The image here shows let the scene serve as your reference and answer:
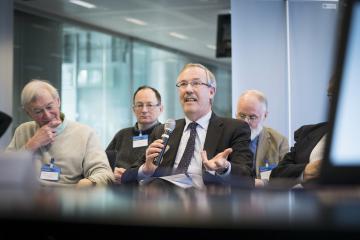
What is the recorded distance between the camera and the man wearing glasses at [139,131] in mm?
4340

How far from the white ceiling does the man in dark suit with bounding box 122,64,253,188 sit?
5.34 meters

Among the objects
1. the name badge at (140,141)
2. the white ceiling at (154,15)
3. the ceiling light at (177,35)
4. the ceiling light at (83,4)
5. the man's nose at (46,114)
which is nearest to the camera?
the man's nose at (46,114)

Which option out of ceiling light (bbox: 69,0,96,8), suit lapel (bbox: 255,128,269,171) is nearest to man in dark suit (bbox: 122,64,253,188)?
suit lapel (bbox: 255,128,269,171)

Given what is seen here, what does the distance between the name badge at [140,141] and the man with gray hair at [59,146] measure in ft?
3.07

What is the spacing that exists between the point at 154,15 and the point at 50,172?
21.3 ft

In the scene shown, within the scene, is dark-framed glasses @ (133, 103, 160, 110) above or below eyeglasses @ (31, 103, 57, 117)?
above

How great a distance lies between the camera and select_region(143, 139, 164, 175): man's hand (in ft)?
8.89

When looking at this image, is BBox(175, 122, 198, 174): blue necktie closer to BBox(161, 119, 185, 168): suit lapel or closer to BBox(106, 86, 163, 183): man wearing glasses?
BBox(161, 119, 185, 168): suit lapel

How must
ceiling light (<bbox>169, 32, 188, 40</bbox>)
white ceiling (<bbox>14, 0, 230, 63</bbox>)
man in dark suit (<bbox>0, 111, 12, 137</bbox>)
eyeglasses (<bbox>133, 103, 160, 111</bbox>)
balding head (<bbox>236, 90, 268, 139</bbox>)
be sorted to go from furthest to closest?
ceiling light (<bbox>169, 32, 188, 40</bbox>)
white ceiling (<bbox>14, 0, 230, 63</bbox>)
eyeglasses (<bbox>133, 103, 160, 111</bbox>)
balding head (<bbox>236, 90, 268, 139</bbox>)
man in dark suit (<bbox>0, 111, 12, 137</bbox>)

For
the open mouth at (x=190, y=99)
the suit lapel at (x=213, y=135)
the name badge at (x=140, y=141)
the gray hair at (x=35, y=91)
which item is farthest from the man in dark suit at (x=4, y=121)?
the name badge at (x=140, y=141)

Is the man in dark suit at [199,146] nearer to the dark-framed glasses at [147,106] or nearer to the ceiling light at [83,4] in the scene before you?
the dark-framed glasses at [147,106]

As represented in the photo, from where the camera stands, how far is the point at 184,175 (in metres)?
2.61

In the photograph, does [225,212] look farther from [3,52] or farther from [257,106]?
[3,52]

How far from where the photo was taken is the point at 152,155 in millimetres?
2707
